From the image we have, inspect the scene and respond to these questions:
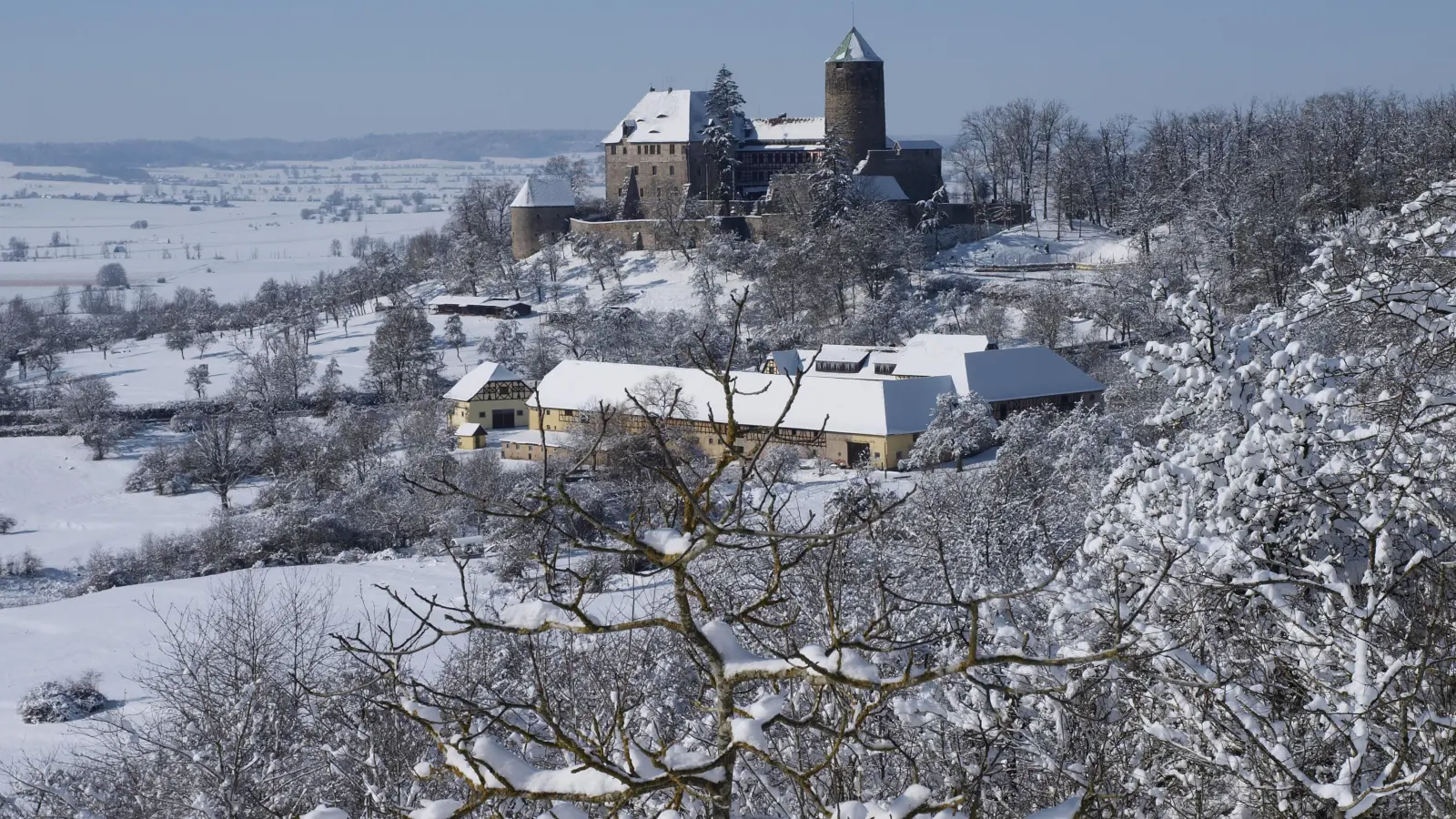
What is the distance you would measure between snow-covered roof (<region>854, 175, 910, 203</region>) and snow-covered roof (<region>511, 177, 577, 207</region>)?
11.5 meters

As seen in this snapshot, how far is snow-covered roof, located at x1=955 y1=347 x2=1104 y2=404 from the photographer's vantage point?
29.6 meters

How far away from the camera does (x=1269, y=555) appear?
5.51m

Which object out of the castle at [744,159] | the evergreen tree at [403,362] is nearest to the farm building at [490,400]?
the evergreen tree at [403,362]

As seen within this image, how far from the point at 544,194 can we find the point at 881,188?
12879mm

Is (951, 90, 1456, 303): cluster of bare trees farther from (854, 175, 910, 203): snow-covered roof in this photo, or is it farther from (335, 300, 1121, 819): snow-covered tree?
(335, 300, 1121, 819): snow-covered tree

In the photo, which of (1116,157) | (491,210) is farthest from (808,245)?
(491,210)

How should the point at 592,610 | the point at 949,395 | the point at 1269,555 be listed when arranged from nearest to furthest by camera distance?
1. the point at 1269,555
2. the point at 592,610
3. the point at 949,395

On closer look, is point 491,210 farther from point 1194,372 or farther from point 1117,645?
point 1117,645

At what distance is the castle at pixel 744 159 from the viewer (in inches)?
1811

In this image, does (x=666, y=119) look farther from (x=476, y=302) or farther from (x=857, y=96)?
(x=476, y=302)

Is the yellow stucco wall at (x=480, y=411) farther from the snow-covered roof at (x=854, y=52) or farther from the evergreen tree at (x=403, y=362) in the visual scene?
the snow-covered roof at (x=854, y=52)

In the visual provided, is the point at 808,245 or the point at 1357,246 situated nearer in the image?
the point at 1357,246

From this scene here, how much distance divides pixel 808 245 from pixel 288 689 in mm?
30091

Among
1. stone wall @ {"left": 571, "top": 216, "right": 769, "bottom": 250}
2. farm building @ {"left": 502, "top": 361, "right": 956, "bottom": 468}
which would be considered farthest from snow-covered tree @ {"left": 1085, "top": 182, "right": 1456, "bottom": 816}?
stone wall @ {"left": 571, "top": 216, "right": 769, "bottom": 250}
